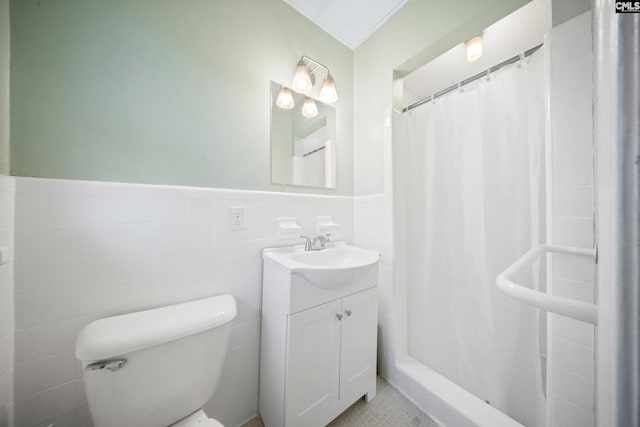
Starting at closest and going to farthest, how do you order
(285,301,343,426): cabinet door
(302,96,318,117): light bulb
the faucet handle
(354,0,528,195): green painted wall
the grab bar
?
the grab bar → (285,301,343,426): cabinet door → (354,0,528,195): green painted wall → the faucet handle → (302,96,318,117): light bulb

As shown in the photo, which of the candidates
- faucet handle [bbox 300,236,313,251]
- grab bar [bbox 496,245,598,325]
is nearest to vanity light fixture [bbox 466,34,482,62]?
grab bar [bbox 496,245,598,325]

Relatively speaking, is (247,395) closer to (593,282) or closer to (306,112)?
(593,282)

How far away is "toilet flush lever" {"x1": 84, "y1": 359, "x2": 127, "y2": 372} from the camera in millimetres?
590

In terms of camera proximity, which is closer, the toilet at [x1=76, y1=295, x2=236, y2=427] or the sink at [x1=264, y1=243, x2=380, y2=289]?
the toilet at [x1=76, y1=295, x2=236, y2=427]

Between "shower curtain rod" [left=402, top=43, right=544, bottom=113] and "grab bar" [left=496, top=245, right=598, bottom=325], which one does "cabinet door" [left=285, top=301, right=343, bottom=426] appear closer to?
"grab bar" [left=496, top=245, right=598, bottom=325]

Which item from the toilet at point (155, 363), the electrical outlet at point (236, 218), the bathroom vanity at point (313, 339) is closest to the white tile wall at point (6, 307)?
the toilet at point (155, 363)

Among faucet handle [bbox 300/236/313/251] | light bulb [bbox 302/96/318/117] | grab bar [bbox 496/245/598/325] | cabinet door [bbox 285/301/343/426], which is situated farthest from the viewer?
light bulb [bbox 302/96/318/117]

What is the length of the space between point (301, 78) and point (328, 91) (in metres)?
0.21

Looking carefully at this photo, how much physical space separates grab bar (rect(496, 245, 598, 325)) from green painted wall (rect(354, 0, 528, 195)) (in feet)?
2.61

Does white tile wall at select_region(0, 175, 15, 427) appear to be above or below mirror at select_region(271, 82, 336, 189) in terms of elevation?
below

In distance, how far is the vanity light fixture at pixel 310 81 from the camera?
1.23m

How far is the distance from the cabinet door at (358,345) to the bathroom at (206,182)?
221 millimetres

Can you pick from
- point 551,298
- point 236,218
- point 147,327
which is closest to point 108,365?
point 147,327

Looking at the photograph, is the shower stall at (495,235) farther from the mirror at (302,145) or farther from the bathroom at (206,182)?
the mirror at (302,145)
